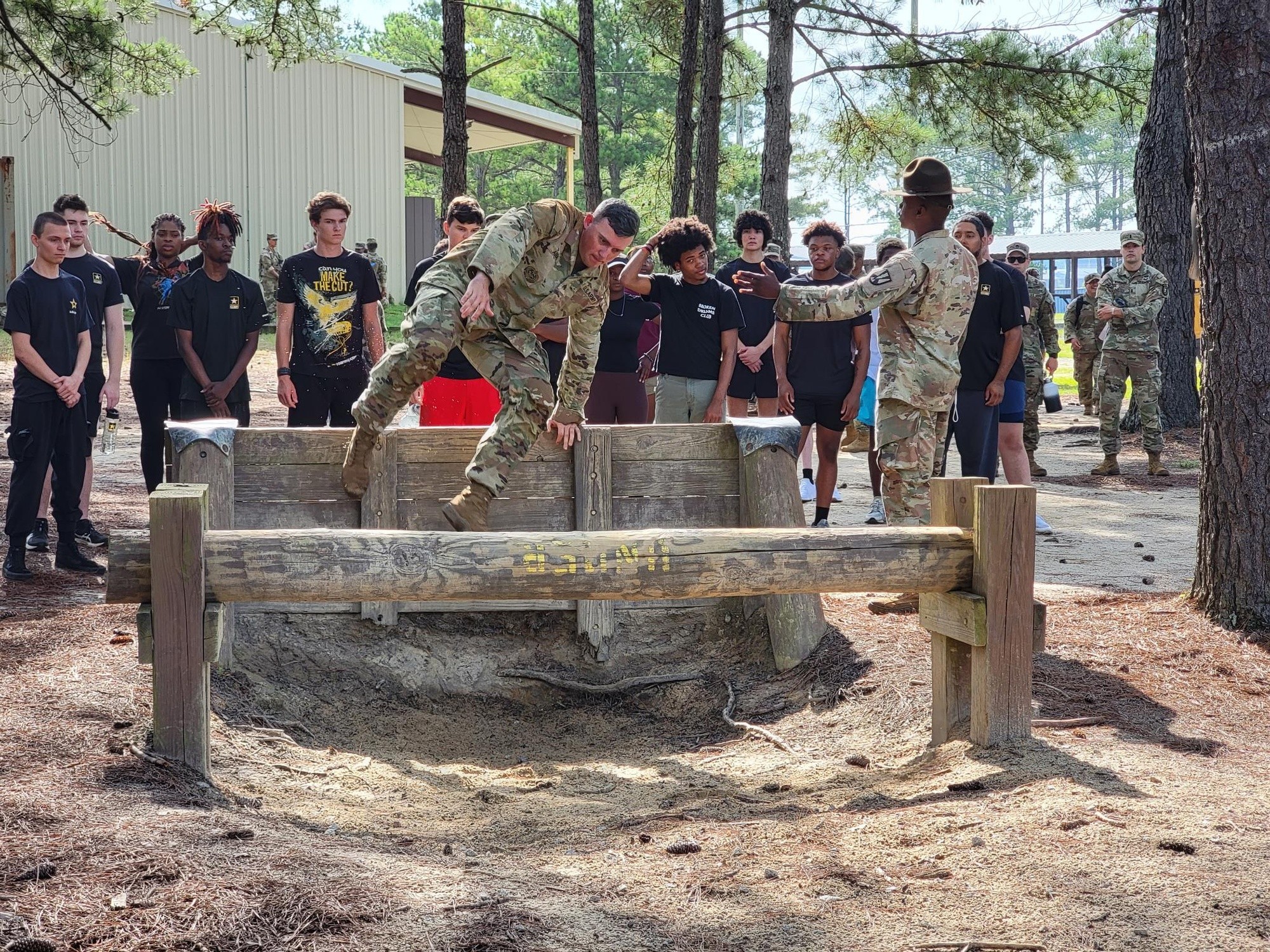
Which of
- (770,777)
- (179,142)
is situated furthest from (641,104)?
(770,777)

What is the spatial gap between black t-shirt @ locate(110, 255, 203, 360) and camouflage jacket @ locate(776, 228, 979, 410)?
13.8ft

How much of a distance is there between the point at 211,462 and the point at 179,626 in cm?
215

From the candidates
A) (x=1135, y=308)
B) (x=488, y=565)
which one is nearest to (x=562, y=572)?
(x=488, y=565)

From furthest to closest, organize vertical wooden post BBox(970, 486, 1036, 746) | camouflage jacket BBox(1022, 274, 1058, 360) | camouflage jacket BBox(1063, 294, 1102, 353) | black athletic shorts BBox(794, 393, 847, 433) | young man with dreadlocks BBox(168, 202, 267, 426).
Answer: camouflage jacket BBox(1063, 294, 1102, 353) < camouflage jacket BBox(1022, 274, 1058, 360) < black athletic shorts BBox(794, 393, 847, 433) < young man with dreadlocks BBox(168, 202, 267, 426) < vertical wooden post BBox(970, 486, 1036, 746)

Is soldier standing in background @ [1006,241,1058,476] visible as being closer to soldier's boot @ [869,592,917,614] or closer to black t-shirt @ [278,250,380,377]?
soldier's boot @ [869,592,917,614]

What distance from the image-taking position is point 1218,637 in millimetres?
6055

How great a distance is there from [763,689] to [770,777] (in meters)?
1.24

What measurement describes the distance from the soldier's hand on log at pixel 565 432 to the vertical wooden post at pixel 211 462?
1602 mm

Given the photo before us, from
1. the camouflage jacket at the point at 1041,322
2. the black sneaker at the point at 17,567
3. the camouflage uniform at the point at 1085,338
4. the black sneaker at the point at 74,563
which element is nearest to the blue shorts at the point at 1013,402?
the camouflage jacket at the point at 1041,322

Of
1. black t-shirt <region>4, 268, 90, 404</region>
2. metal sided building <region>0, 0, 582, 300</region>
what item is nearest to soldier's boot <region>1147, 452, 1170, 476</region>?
black t-shirt <region>4, 268, 90, 404</region>

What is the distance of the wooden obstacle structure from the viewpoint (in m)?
4.28

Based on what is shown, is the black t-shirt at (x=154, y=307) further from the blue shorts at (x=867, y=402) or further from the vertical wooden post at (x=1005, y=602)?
the blue shorts at (x=867, y=402)

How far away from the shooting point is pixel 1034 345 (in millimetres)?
12156

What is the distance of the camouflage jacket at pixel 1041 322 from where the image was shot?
1225 cm
